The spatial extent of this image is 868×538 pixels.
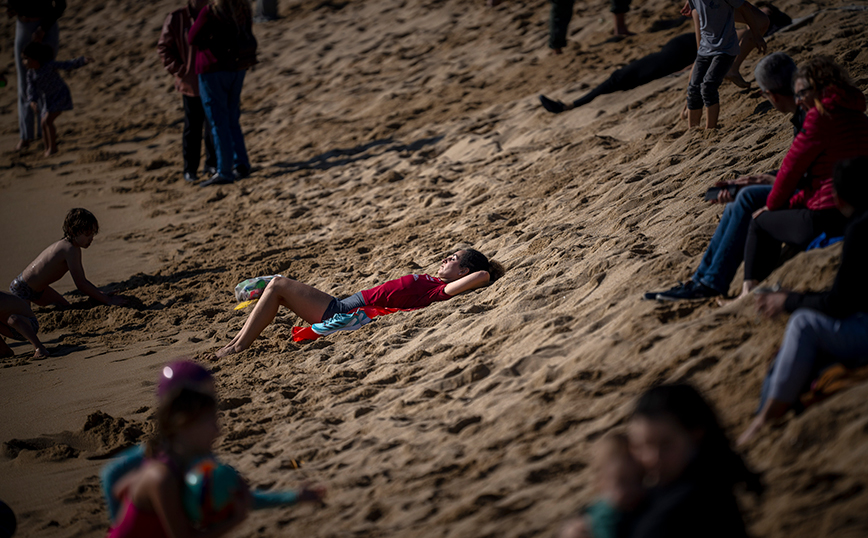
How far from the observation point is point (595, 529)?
72.0 inches

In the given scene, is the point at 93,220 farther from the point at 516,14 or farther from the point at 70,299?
the point at 516,14

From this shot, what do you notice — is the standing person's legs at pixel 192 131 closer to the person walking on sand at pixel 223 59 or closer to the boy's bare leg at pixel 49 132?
the person walking on sand at pixel 223 59

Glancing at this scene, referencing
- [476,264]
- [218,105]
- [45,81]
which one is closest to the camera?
[476,264]

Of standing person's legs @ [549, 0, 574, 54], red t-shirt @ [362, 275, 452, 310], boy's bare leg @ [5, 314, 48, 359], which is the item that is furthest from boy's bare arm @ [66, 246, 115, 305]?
standing person's legs @ [549, 0, 574, 54]

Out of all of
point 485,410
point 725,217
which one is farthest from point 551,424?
point 725,217

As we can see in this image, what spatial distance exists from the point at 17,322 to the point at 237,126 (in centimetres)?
379

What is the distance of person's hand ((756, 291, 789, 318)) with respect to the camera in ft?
8.58

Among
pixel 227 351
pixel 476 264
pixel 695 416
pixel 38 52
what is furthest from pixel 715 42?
pixel 38 52

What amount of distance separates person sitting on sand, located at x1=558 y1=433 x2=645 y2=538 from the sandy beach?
312 mm

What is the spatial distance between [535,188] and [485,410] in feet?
10.7

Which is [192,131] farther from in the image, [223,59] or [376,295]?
[376,295]

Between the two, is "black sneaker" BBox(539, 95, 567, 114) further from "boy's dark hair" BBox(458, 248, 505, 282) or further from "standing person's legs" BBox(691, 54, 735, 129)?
"boy's dark hair" BBox(458, 248, 505, 282)

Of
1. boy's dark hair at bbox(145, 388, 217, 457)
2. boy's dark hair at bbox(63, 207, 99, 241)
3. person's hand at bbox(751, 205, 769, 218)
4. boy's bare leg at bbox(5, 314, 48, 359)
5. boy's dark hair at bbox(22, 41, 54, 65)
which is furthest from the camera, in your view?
boy's dark hair at bbox(22, 41, 54, 65)

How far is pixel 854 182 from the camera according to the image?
2439 mm
